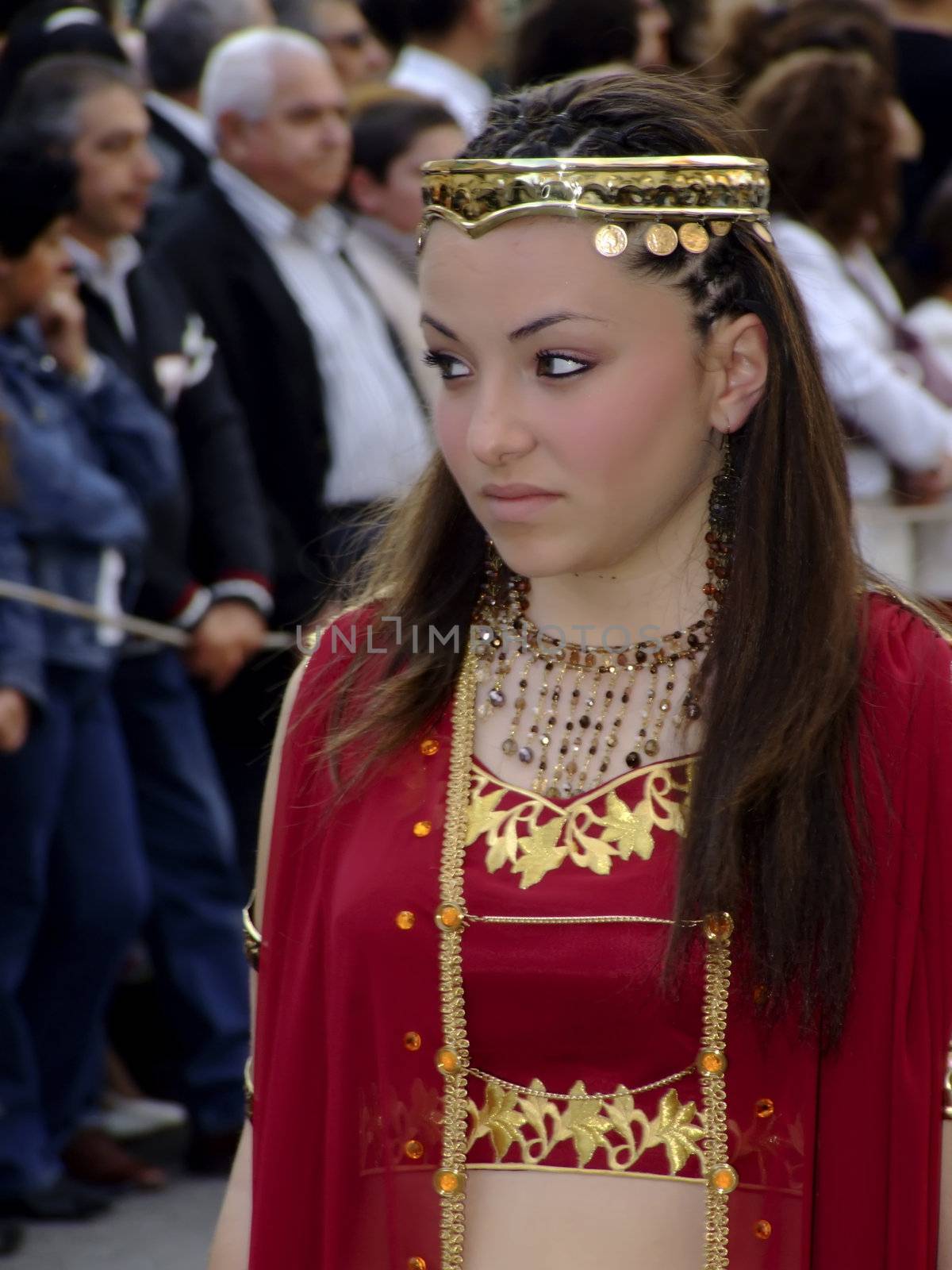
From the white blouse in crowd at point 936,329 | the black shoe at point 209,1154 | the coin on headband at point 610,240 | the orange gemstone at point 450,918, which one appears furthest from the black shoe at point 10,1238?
the white blouse in crowd at point 936,329

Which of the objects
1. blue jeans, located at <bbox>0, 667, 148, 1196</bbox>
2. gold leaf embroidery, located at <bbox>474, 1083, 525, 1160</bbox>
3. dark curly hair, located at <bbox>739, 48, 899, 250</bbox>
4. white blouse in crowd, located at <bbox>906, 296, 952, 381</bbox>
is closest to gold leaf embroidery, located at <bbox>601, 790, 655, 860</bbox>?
gold leaf embroidery, located at <bbox>474, 1083, 525, 1160</bbox>

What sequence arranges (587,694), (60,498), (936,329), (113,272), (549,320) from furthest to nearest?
(936,329)
(113,272)
(60,498)
(587,694)
(549,320)

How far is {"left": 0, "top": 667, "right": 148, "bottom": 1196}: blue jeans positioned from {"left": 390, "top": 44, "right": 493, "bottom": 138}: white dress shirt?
8.27ft

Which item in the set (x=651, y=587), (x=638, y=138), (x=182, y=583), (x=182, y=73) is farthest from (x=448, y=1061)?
(x=182, y=73)

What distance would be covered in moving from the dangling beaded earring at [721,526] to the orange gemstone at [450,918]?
0.39m

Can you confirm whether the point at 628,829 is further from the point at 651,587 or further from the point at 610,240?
the point at 610,240

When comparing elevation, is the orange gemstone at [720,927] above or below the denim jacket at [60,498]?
below

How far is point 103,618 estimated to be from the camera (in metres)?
4.03

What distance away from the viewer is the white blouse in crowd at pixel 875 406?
4.57 meters

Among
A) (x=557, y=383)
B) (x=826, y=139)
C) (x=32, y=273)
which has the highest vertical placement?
(x=826, y=139)

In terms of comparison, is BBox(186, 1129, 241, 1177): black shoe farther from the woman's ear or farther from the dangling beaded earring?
the woman's ear

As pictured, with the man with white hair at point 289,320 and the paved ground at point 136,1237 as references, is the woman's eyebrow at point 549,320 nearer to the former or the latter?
the paved ground at point 136,1237

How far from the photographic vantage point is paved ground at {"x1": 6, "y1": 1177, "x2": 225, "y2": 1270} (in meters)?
3.85

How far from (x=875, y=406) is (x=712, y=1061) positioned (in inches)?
120
